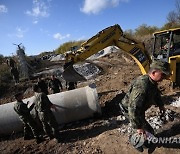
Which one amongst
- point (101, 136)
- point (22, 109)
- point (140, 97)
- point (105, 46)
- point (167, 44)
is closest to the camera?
point (140, 97)

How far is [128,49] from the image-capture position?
29.6 feet

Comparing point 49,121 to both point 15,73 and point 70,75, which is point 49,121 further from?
point 15,73

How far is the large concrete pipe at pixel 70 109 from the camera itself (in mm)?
8062

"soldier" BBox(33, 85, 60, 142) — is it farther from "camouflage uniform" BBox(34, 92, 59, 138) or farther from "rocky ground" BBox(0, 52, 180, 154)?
"rocky ground" BBox(0, 52, 180, 154)

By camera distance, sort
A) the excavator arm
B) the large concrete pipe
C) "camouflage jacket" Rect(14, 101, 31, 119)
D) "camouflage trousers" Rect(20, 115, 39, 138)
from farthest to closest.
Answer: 1. the excavator arm
2. the large concrete pipe
3. "camouflage trousers" Rect(20, 115, 39, 138)
4. "camouflage jacket" Rect(14, 101, 31, 119)

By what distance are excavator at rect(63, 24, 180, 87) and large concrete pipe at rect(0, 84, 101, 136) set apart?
0.84 metres

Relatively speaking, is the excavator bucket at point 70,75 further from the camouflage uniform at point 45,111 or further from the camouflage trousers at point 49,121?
the camouflage trousers at point 49,121

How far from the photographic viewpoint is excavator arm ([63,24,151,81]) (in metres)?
8.44

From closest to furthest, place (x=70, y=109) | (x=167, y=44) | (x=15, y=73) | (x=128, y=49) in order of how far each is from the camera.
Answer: (x=70, y=109)
(x=167, y=44)
(x=128, y=49)
(x=15, y=73)

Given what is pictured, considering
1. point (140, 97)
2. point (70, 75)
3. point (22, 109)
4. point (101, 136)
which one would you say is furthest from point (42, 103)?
point (140, 97)

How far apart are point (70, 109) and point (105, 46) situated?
7.94 ft

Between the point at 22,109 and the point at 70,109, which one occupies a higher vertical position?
the point at 22,109

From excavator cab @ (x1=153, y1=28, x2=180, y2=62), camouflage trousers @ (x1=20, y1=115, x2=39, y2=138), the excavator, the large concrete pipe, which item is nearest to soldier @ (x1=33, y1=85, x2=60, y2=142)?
camouflage trousers @ (x1=20, y1=115, x2=39, y2=138)

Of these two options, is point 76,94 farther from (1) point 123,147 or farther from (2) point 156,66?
(2) point 156,66
